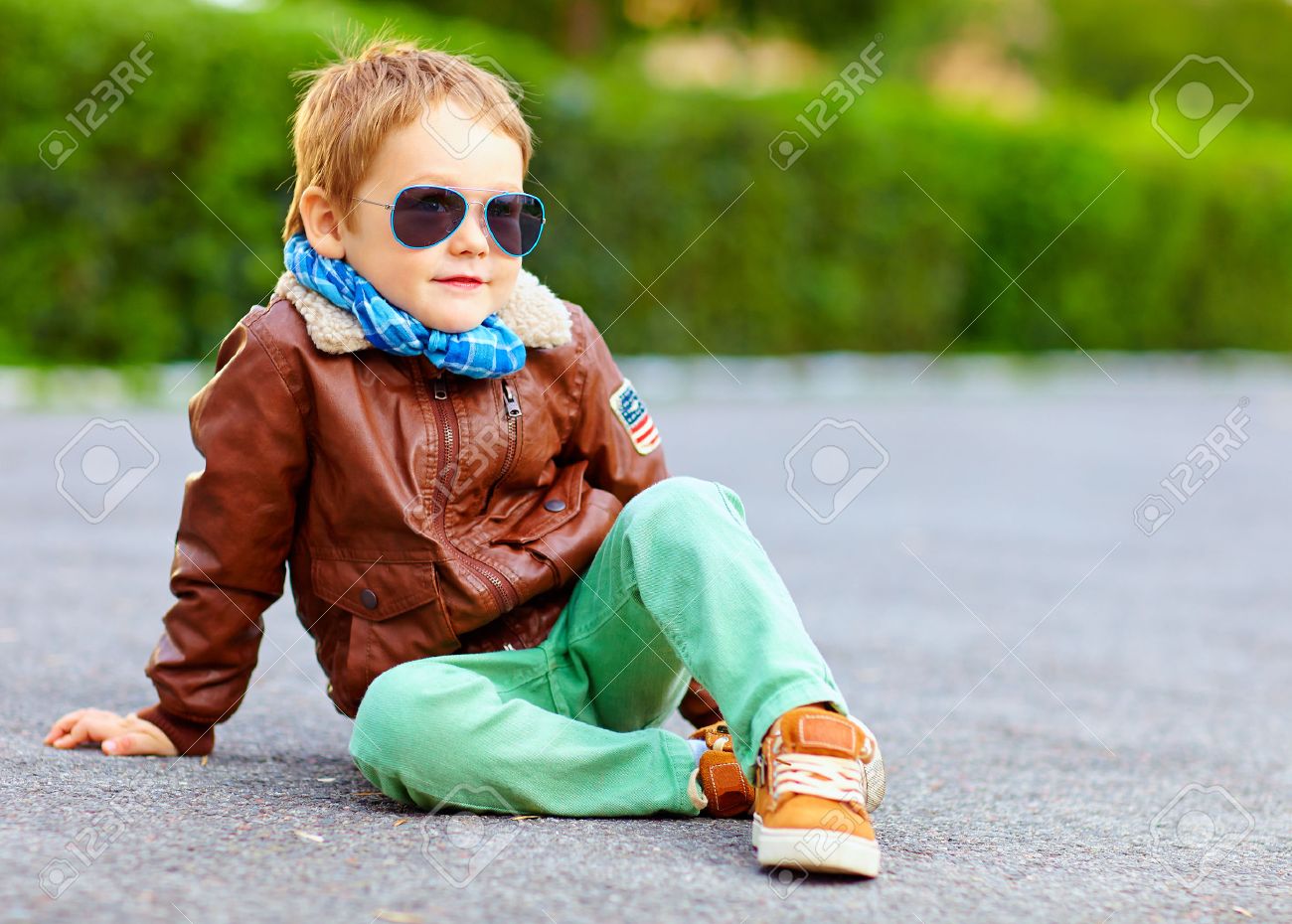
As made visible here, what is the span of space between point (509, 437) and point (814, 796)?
84 cm

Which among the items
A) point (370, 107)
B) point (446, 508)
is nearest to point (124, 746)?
point (446, 508)

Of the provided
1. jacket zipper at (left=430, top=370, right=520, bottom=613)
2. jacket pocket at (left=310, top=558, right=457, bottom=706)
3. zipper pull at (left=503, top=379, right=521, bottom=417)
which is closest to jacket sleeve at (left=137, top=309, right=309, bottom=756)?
jacket pocket at (left=310, top=558, right=457, bottom=706)

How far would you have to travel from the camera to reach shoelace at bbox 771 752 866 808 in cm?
202

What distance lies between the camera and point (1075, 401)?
13.9m

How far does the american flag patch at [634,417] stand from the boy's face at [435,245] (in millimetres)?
306

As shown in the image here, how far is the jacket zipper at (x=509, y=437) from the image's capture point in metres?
2.51

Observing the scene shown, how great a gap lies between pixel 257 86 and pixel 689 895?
928cm

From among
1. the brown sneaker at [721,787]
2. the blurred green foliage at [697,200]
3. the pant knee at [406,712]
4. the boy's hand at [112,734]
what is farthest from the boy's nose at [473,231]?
the blurred green foliage at [697,200]

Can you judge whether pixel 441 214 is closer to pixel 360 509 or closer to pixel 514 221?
pixel 514 221

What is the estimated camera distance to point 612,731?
2469 millimetres

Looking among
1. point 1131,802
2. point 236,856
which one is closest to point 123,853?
point 236,856

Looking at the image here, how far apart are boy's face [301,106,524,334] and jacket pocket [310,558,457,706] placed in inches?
16.7

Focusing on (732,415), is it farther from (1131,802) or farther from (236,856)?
(236,856)

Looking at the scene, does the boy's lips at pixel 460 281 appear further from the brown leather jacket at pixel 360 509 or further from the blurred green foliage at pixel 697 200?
the blurred green foliage at pixel 697 200
